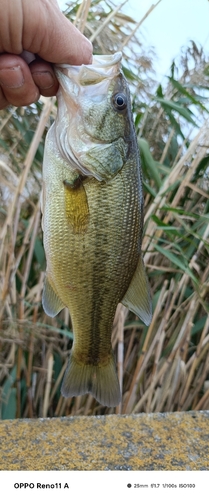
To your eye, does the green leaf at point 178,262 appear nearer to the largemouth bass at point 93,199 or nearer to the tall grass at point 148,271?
the tall grass at point 148,271

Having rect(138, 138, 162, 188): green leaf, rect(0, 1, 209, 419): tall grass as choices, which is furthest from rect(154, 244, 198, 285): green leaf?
rect(138, 138, 162, 188): green leaf

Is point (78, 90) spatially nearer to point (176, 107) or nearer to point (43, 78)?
point (43, 78)

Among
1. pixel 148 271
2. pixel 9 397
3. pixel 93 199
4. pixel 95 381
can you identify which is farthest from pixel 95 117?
pixel 9 397

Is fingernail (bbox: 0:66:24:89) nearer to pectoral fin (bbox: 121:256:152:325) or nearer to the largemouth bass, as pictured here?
the largemouth bass

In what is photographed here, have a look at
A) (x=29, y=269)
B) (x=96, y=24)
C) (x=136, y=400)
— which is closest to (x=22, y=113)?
(x=96, y=24)

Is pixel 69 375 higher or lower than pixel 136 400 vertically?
higher

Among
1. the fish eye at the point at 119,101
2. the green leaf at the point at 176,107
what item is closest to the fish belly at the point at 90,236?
the fish eye at the point at 119,101

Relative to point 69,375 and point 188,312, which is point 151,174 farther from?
point 69,375
